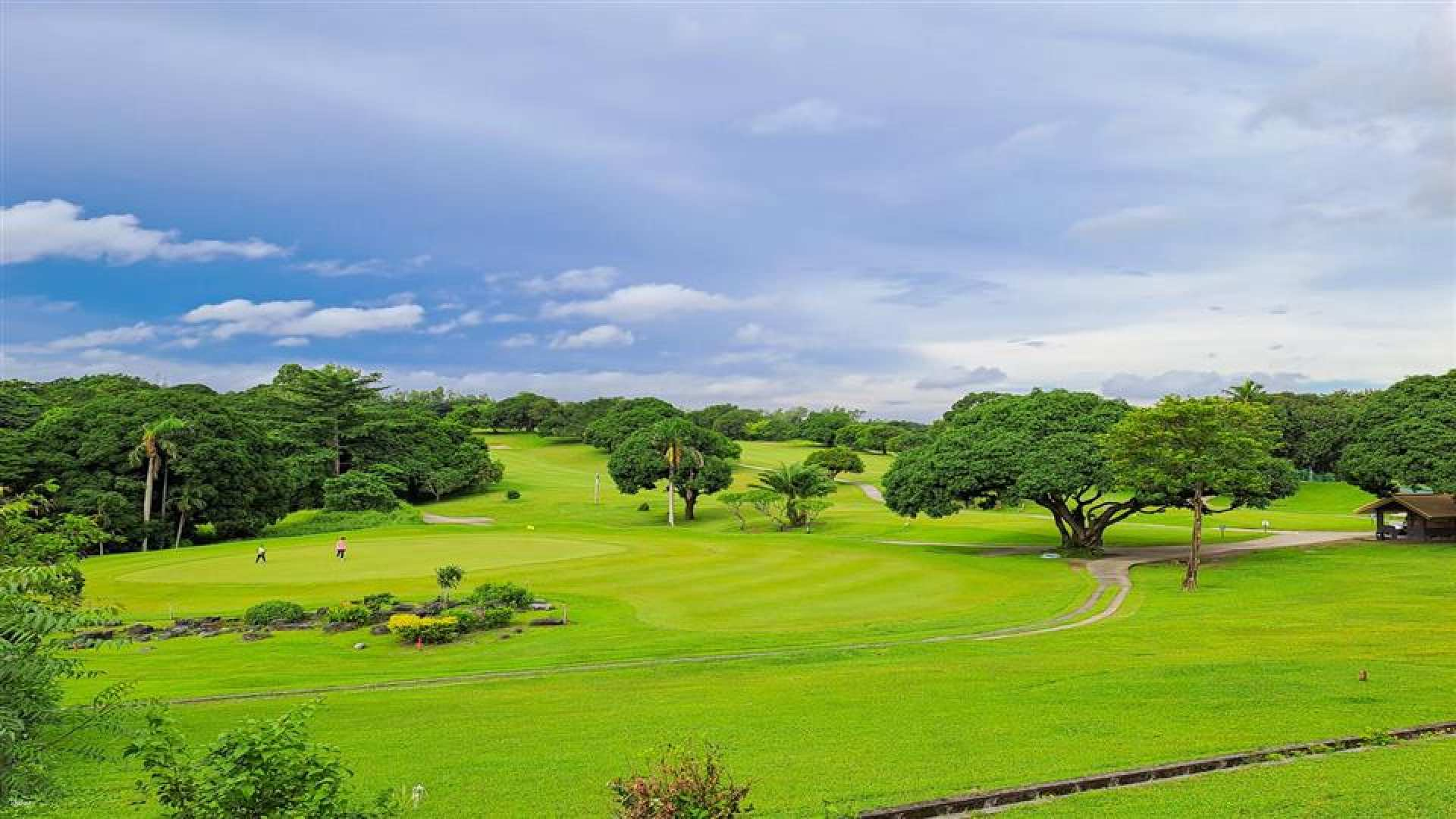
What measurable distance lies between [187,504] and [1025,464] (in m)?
56.5

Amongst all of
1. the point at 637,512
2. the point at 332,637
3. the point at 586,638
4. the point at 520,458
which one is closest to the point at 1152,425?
the point at 586,638

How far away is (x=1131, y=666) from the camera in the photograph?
20.1 meters

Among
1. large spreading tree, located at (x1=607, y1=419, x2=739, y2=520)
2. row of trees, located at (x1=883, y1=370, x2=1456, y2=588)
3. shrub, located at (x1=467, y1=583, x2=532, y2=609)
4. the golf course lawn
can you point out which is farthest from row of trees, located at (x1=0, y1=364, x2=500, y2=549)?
row of trees, located at (x1=883, y1=370, x2=1456, y2=588)

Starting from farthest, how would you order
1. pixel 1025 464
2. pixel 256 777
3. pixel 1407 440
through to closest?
pixel 1407 440 < pixel 1025 464 < pixel 256 777

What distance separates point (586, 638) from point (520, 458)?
107 metres

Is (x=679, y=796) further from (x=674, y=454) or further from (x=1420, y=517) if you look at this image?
(x=674, y=454)

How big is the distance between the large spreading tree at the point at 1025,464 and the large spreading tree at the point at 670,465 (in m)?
28.6

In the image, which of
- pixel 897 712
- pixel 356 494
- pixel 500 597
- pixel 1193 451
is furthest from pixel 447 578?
pixel 356 494

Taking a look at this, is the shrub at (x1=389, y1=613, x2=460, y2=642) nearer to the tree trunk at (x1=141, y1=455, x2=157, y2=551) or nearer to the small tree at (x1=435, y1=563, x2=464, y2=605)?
the small tree at (x1=435, y1=563, x2=464, y2=605)

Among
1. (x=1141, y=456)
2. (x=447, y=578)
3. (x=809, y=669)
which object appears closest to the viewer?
(x=809, y=669)

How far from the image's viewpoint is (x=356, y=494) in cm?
7738

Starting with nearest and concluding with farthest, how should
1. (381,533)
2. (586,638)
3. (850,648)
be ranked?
(850,648) < (586,638) < (381,533)

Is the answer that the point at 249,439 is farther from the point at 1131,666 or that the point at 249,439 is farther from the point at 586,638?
the point at 1131,666

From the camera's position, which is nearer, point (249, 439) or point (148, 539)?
point (148, 539)
